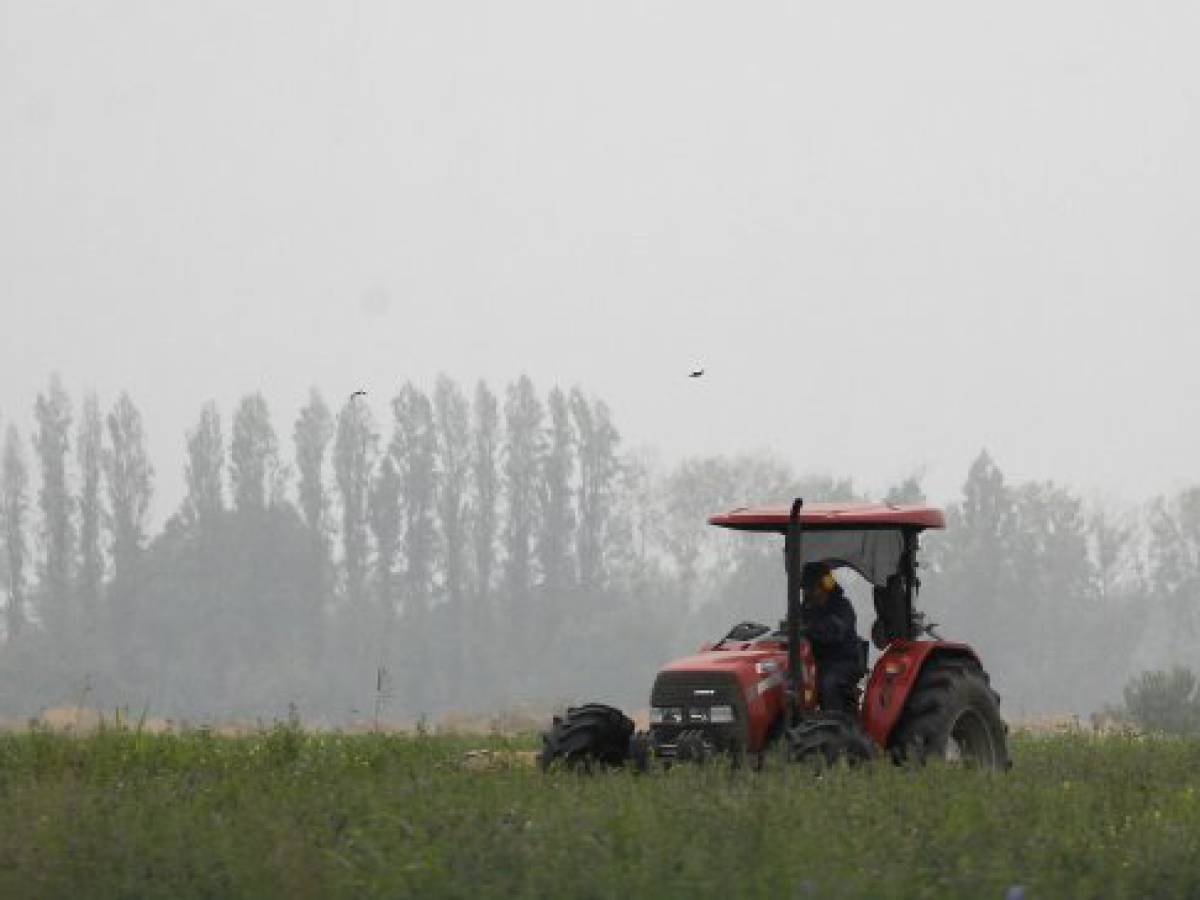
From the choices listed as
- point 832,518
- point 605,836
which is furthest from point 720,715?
point 605,836

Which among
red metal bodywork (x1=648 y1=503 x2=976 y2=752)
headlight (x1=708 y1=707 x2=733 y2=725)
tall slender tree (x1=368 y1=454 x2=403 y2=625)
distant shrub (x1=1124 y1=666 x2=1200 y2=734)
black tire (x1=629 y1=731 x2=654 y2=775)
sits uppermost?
tall slender tree (x1=368 y1=454 x2=403 y2=625)

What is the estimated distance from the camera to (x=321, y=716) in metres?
73.5

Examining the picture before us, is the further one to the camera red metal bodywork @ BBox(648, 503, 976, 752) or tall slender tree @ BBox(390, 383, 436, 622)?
tall slender tree @ BBox(390, 383, 436, 622)

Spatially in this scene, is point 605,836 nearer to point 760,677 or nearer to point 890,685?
point 760,677

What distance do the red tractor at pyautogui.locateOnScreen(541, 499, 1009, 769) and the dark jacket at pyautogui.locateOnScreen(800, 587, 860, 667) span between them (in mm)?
105

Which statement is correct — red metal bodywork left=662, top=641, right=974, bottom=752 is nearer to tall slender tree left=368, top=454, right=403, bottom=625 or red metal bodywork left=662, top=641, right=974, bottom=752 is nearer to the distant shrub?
the distant shrub

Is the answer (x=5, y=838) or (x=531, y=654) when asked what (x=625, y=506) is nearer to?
(x=531, y=654)

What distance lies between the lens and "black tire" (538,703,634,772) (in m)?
12.5

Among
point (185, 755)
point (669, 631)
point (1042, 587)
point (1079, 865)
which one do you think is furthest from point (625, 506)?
point (1079, 865)

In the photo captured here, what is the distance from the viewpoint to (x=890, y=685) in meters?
12.7

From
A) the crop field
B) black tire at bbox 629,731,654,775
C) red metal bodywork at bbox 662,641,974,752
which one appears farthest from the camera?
black tire at bbox 629,731,654,775

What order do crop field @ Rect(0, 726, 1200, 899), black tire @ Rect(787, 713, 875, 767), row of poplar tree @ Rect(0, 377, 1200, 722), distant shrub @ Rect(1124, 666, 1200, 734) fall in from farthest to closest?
row of poplar tree @ Rect(0, 377, 1200, 722) < distant shrub @ Rect(1124, 666, 1200, 734) < black tire @ Rect(787, 713, 875, 767) < crop field @ Rect(0, 726, 1200, 899)

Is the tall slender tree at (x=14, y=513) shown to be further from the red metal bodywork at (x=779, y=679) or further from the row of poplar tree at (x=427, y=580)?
the red metal bodywork at (x=779, y=679)

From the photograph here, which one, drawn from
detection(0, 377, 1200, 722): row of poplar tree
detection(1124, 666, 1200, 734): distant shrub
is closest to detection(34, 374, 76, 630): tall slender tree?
detection(0, 377, 1200, 722): row of poplar tree
